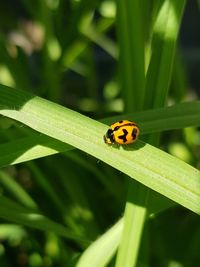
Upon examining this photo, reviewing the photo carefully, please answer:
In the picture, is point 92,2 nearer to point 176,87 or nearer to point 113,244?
point 176,87

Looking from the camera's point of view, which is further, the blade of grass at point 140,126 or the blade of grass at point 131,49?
the blade of grass at point 131,49

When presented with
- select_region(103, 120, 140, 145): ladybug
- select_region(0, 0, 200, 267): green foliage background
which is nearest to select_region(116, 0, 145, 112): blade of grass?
select_region(0, 0, 200, 267): green foliage background

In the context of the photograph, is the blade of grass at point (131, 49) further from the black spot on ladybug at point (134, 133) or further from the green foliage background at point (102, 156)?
the black spot on ladybug at point (134, 133)

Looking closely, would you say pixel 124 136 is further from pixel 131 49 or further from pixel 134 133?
pixel 131 49

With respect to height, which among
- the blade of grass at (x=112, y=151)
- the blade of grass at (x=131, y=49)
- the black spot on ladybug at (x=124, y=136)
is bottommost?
the blade of grass at (x=112, y=151)

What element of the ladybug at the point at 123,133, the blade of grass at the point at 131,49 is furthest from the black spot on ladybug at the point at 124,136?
the blade of grass at the point at 131,49

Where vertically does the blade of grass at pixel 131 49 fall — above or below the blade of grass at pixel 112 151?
above

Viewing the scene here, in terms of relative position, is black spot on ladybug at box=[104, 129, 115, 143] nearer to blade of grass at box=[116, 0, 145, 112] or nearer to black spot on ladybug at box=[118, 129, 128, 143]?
black spot on ladybug at box=[118, 129, 128, 143]

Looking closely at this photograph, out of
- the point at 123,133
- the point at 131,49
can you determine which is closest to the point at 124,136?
the point at 123,133
